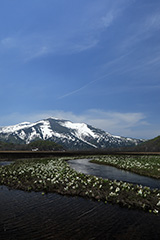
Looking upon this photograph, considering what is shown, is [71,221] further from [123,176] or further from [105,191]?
[123,176]

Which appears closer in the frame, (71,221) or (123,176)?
(71,221)

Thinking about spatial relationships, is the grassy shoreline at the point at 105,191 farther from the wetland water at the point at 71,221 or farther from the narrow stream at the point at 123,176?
the narrow stream at the point at 123,176

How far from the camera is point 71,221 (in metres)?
11.0

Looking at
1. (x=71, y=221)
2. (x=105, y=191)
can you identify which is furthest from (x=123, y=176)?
(x=71, y=221)

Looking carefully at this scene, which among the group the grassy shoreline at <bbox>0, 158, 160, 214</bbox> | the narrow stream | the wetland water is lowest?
the wetland water

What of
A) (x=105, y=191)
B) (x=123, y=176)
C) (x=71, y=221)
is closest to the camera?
(x=71, y=221)

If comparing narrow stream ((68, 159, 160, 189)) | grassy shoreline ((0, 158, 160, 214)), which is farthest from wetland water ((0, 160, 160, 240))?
narrow stream ((68, 159, 160, 189))

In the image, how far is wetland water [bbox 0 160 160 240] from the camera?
9.30 m

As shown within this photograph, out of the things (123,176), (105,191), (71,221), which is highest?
(105,191)

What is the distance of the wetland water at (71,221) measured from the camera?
9305 mm

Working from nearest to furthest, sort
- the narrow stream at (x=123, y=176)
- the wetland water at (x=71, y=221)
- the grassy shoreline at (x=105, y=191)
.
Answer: the wetland water at (x=71, y=221), the grassy shoreline at (x=105, y=191), the narrow stream at (x=123, y=176)

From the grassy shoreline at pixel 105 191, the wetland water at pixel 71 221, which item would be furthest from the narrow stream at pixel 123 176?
the wetland water at pixel 71 221

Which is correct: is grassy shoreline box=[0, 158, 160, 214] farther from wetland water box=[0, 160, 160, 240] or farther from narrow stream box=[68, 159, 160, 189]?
narrow stream box=[68, 159, 160, 189]

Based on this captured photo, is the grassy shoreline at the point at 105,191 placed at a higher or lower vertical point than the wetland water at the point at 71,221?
→ higher
